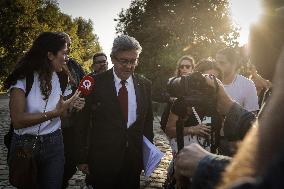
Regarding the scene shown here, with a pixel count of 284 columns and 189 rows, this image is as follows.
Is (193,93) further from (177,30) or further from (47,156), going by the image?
(177,30)

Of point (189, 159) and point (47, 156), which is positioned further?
point (47, 156)

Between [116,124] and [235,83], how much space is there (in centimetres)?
183

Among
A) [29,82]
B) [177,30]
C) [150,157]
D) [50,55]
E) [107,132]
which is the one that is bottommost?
[150,157]

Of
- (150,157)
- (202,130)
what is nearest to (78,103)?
(150,157)

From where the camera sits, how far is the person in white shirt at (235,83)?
16.4 ft

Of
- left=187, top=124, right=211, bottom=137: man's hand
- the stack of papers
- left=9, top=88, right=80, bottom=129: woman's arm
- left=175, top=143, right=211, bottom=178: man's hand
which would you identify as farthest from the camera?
the stack of papers

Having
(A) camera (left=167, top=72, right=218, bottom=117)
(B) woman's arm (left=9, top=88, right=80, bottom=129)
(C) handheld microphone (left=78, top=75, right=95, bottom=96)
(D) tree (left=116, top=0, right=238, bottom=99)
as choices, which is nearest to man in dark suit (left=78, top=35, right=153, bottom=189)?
(C) handheld microphone (left=78, top=75, right=95, bottom=96)

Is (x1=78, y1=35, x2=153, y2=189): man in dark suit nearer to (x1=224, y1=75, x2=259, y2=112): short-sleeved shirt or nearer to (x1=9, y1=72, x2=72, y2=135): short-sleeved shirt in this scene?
(x1=9, y1=72, x2=72, y2=135): short-sleeved shirt

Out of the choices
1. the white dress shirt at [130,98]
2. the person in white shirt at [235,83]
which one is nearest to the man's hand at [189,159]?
the white dress shirt at [130,98]

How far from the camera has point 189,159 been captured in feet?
4.70

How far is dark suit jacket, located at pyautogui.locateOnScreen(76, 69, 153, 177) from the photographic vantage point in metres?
4.17

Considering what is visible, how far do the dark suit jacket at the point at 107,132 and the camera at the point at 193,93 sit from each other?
5.06 ft

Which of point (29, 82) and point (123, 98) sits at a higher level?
point (29, 82)

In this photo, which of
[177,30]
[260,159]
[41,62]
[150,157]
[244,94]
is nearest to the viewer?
[260,159]
